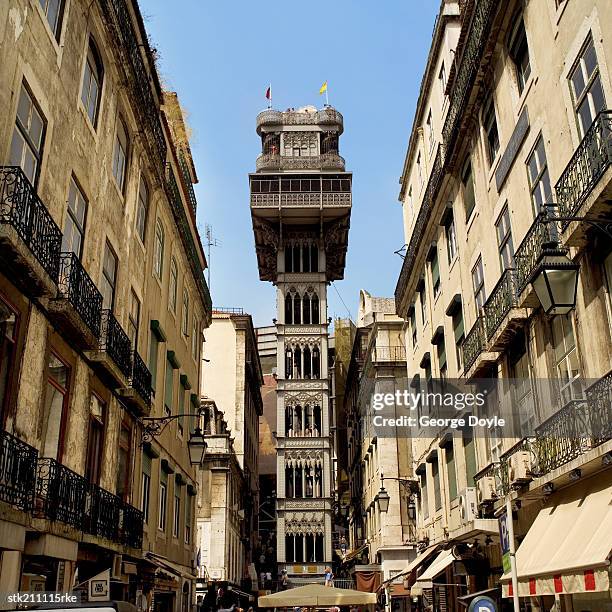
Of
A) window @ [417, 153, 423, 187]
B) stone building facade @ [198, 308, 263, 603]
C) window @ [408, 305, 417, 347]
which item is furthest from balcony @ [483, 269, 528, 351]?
stone building facade @ [198, 308, 263, 603]

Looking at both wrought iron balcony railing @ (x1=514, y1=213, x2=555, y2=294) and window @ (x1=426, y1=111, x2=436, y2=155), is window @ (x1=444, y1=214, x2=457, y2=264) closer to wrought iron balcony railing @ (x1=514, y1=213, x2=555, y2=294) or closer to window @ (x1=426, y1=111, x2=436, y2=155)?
window @ (x1=426, y1=111, x2=436, y2=155)

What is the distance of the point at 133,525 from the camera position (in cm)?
1652

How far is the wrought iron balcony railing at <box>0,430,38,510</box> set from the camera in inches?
368

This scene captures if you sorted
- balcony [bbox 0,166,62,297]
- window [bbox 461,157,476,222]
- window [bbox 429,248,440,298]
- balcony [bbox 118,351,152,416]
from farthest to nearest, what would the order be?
window [bbox 429,248,440,298] → window [bbox 461,157,476,222] → balcony [bbox 118,351,152,416] → balcony [bbox 0,166,62,297]

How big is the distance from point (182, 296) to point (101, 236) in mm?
10621

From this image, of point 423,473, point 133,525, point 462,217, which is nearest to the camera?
point 133,525

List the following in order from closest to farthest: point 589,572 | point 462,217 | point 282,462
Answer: point 589,572 → point 462,217 → point 282,462

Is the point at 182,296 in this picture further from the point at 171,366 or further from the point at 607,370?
the point at 607,370

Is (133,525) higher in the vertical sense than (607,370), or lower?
lower

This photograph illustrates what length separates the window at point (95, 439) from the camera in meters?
14.5

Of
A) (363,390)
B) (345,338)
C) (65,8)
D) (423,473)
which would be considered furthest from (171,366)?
(345,338)

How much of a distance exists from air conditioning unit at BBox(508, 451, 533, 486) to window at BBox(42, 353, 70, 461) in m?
7.73

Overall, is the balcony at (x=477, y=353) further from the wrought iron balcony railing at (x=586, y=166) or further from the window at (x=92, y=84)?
the window at (x=92, y=84)

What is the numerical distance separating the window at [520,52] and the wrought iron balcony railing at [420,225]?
579 cm
